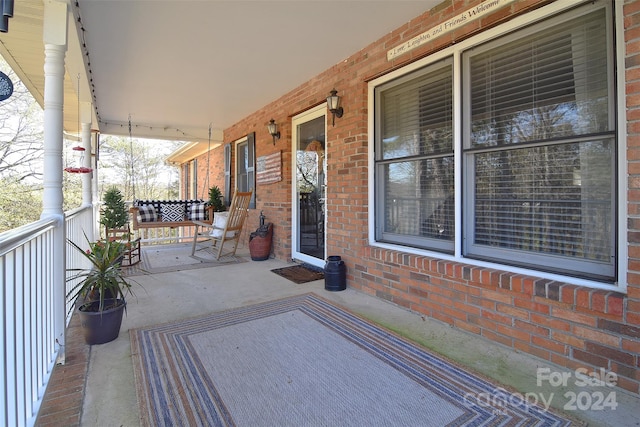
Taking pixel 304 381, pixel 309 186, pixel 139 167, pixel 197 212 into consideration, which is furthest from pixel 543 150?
pixel 139 167

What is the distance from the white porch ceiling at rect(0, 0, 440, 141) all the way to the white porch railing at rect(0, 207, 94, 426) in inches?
71.0

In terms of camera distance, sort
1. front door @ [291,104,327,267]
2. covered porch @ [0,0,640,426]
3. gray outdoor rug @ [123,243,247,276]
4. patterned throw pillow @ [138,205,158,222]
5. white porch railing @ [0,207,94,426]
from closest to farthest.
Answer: white porch railing @ [0,207,94,426] → covered porch @ [0,0,640,426] → front door @ [291,104,327,267] → gray outdoor rug @ [123,243,247,276] → patterned throw pillow @ [138,205,158,222]

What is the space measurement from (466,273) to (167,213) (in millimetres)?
5697

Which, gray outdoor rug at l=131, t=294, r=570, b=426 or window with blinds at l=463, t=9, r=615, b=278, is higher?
window with blinds at l=463, t=9, r=615, b=278

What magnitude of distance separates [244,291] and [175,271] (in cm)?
144

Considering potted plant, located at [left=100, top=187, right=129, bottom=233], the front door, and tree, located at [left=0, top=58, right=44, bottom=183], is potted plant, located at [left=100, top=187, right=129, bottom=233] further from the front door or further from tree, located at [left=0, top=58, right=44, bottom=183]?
tree, located at [left=0, top=58, right=44, bottom=183]

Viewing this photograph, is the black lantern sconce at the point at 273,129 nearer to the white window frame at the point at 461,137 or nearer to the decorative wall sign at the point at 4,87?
the white window frame at the point at 461,137

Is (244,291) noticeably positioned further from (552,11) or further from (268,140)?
(552,11)

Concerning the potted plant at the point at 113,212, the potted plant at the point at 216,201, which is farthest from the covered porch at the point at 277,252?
the potted plant at the point at 216,201

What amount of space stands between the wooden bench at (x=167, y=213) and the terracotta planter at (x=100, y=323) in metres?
3.44

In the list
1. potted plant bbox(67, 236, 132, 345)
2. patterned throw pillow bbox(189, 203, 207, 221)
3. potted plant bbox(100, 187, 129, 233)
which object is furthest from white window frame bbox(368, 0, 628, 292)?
patterned throw pillow bbox(189, 203, 207, 221)

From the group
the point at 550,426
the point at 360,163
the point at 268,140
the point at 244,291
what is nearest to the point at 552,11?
the point at 360,163

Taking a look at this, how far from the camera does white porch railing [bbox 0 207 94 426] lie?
3.82 feet

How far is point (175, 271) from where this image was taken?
429 cm
